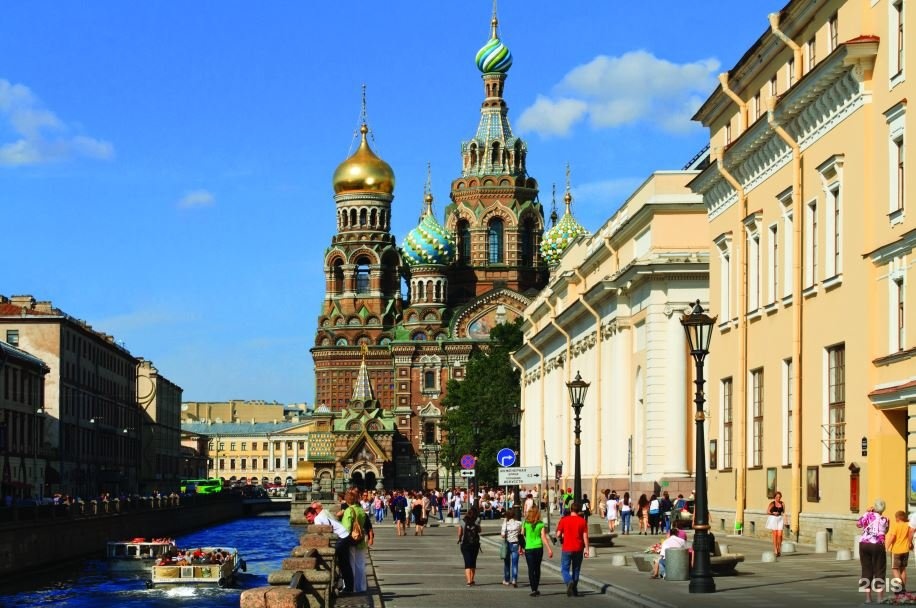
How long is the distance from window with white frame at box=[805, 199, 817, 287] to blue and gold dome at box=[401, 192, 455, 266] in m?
116

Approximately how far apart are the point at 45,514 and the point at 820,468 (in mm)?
30765

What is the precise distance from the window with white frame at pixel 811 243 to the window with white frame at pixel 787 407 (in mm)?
2342

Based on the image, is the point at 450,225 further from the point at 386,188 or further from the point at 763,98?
the point at 763,98

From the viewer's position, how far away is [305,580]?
2284cm

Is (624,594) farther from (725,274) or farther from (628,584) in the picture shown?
(725,274)

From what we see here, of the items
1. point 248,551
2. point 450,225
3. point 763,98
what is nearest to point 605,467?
point 248,551

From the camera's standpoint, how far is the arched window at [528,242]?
156 metres

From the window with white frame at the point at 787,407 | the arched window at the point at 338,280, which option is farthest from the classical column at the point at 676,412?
the arched window at the point at 338,280

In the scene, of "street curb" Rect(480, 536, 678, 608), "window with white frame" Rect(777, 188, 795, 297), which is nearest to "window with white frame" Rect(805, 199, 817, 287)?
"window with white frame" Rect(777, 188, 795, 297)

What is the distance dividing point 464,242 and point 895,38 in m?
127

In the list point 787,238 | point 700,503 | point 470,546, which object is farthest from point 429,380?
point 700,503

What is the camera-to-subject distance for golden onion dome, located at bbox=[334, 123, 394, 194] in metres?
160

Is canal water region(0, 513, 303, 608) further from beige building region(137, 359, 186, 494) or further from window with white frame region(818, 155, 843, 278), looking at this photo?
beige building region(137, 359, 186, 494)

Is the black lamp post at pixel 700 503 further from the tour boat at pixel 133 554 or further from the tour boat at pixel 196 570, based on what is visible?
the tour boat at pixel 133 554
